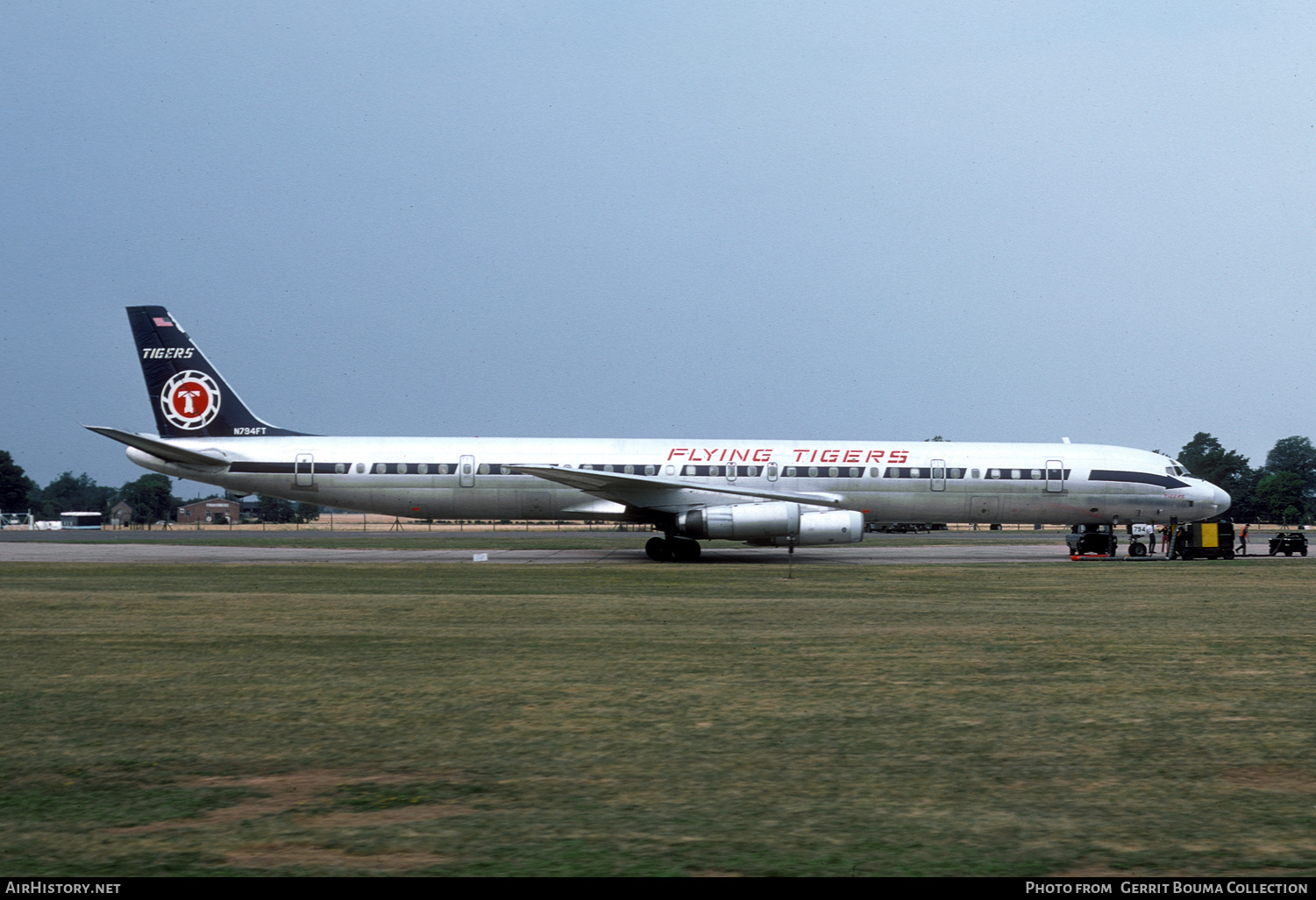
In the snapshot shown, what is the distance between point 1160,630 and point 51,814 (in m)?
11.5

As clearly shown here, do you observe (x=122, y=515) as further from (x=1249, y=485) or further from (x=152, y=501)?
(x=1249, y=485)

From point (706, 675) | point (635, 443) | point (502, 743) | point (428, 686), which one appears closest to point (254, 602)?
point (428, 686)

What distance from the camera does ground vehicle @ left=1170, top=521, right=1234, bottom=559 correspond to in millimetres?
29422

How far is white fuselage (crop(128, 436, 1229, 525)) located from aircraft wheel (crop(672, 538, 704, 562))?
98 centimetres

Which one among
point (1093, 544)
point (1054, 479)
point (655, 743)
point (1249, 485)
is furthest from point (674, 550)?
point (1249, 485)

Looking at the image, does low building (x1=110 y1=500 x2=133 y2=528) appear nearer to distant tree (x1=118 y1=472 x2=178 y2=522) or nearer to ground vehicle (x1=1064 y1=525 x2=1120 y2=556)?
distant tree (x1=118 y1=472 x2=178 y2=522)

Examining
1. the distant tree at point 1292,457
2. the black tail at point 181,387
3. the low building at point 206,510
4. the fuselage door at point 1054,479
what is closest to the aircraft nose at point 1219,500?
the fuselage door at point 1054,479

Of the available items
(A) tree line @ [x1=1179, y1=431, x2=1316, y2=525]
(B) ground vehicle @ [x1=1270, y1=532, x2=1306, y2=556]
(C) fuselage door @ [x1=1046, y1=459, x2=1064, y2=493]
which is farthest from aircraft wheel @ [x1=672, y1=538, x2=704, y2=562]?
(A) tree line @ [x1=1179, y1=431, x2=1316, y2=525]

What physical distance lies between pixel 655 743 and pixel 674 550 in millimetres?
21728

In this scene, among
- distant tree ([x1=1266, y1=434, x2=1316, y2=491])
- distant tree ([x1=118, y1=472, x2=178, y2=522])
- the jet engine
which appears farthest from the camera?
distant tree ([x1=1266, y1=434, x2=1316, y2=491])

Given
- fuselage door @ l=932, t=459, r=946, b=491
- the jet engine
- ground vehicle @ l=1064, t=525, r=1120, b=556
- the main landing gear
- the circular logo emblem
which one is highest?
the circular logo emblem

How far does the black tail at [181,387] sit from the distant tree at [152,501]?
107 m

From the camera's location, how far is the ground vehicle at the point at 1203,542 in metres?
29.4

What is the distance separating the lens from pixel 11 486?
11694 centimetres
